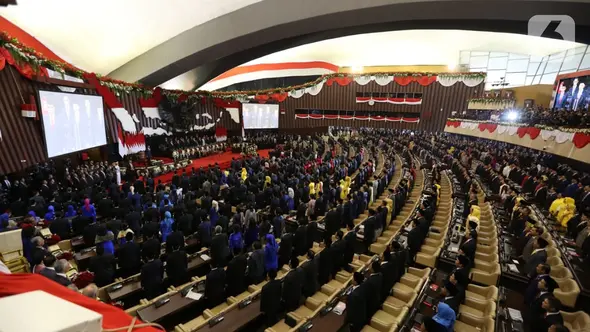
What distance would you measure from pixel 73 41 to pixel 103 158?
588cm

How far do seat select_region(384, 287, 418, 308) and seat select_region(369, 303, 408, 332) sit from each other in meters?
0.19

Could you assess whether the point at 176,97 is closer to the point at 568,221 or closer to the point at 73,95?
the point at 73,95

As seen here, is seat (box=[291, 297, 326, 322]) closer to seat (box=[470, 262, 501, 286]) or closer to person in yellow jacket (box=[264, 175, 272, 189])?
seat (box=[470, 262, 501, 286])

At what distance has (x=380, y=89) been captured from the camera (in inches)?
1097

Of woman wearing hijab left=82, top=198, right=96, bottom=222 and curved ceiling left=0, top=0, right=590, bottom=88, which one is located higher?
curved ceiling left=0, top=0, right=590, bottom=88

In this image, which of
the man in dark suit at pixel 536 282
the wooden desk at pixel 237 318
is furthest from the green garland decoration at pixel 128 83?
the man in dark suit at pixel 536 282

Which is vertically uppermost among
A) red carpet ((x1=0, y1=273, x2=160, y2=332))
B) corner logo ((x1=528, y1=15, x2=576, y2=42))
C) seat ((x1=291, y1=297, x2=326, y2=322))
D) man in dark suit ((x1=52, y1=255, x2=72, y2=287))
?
corner logo ((x1=528, y1=15, x2=576, y2=42))

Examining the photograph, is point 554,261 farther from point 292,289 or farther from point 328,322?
point 292,289

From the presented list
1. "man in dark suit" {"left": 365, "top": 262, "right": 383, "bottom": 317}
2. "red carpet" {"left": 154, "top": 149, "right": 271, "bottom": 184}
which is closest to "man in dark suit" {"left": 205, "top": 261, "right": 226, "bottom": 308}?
"man in dark suit" {"left": 365, "top": 262, "right": 383, "bottom": 317}

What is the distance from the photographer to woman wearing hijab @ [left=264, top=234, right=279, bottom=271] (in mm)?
6000

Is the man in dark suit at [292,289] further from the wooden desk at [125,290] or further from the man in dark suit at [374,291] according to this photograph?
the wooden desk at [125,290]

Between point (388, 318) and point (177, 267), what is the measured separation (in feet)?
12.8

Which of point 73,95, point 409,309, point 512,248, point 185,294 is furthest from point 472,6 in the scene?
point 73,95

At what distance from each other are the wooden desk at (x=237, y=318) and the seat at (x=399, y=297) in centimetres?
235
